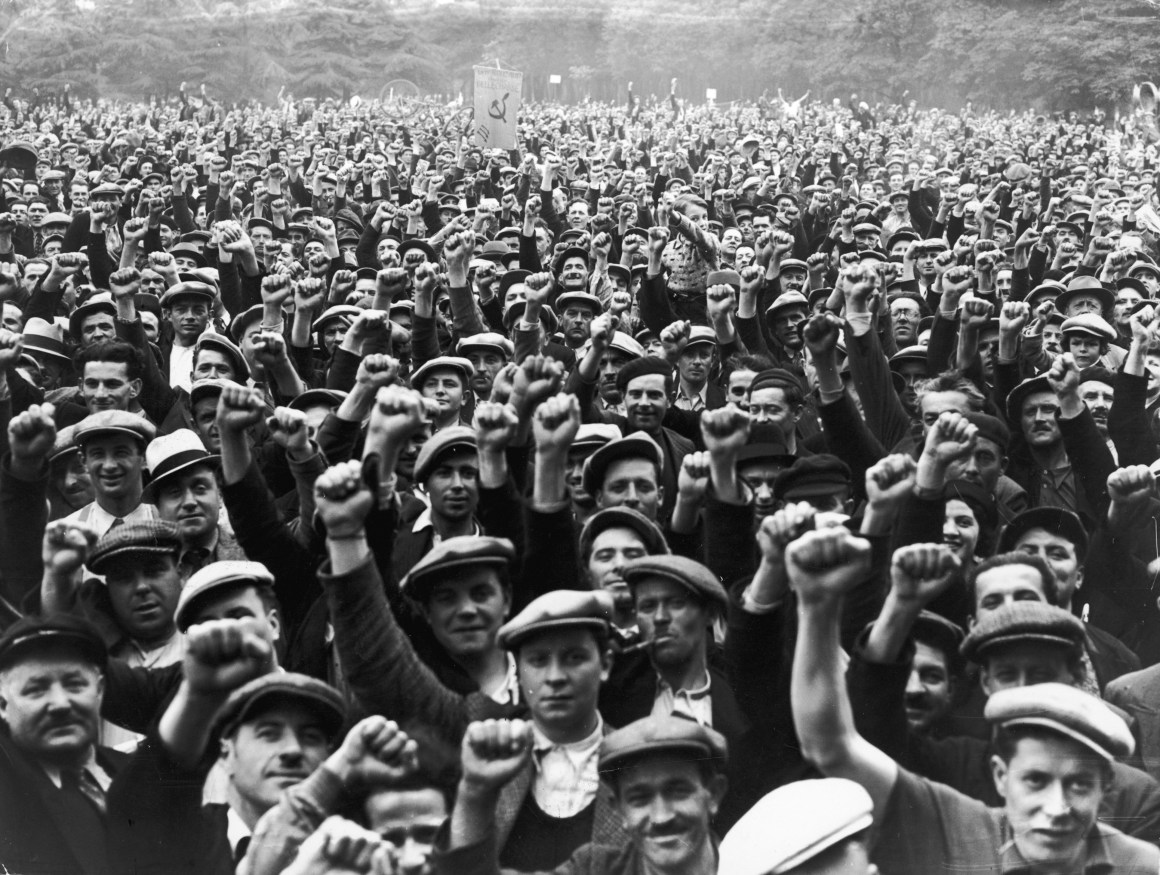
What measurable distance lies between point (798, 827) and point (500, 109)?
13514 millimetres

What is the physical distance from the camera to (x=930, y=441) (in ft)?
11.3

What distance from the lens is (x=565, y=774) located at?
3.08 meters

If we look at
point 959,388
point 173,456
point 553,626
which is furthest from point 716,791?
point 959,388

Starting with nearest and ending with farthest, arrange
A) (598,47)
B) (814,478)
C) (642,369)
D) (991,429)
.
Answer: (814,478), (991,429), (642,369), (598,47)

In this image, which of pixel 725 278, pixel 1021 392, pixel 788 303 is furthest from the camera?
pixel 725 278

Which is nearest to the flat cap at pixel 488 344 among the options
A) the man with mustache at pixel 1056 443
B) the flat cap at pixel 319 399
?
the flat cap at pixel 319 399

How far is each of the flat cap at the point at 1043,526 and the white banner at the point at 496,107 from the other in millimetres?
11835

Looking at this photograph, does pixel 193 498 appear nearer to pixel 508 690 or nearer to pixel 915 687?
pixel 508 690

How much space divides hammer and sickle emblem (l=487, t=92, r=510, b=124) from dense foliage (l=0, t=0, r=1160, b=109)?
18.9ft

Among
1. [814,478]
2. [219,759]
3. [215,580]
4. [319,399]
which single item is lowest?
[219,759]

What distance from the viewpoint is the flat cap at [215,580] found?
139 inches

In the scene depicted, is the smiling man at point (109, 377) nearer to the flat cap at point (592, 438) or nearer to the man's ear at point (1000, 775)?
the flat cap at point (592, 438)

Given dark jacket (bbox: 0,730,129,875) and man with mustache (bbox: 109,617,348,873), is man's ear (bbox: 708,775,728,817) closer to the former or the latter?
man with mustache (bbox: 109,617,348,873)

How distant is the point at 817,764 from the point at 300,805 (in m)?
1.05
